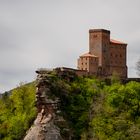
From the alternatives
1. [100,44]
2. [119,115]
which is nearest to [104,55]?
[100,44]

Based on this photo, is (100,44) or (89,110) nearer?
(89,110)

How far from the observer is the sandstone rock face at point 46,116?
363 feet

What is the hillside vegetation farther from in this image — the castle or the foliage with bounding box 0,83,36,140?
the castle

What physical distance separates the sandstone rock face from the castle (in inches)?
807

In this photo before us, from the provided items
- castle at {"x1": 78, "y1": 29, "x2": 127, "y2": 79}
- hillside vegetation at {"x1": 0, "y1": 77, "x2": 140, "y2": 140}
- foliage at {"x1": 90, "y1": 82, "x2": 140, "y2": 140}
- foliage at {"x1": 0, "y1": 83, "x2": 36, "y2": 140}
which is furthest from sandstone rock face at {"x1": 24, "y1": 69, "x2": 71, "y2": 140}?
castle at {"x1": 78, "y1": 29, "x2": 127, "y2": 79}

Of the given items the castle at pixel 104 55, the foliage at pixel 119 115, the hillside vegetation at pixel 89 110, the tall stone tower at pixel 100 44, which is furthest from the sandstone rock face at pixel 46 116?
the tall stone tower at pixel 100 44

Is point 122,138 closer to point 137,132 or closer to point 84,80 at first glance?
point 137,132

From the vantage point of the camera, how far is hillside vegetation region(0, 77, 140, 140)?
347 ft

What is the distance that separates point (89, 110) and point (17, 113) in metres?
10.7

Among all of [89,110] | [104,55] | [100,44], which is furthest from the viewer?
[104,55]

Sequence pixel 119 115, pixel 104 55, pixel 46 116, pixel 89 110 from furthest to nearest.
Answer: pixel 104 55 → pixel 89 110 → pixel 46 116 → pixel 119 115

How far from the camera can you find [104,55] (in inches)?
5438

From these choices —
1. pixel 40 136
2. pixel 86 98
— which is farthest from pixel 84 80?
pixel 40 136

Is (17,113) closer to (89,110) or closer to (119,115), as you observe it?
(89,110)
